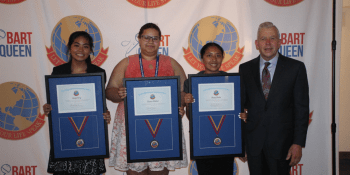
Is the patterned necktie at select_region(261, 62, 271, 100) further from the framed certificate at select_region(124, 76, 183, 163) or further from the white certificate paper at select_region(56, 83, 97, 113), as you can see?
the white certificate paper at select_region(56, 83, 97, 113)

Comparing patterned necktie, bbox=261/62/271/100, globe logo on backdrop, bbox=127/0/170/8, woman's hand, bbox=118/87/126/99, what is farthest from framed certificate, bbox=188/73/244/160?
globe logo on backdrop, bbox=127/0/170/8

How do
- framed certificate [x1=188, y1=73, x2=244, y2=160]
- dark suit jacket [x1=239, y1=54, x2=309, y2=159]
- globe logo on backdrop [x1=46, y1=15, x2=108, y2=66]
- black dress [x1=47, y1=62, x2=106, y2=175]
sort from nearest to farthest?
dark suit jacket [x1=239, y1=54, x2=309, y2=159] → framed certificate [x1=188, y1=73, x2=244, y2=160] → black dress [x1=47, y1=62, x2=106, y2=175] → globe logo on backdrop [x1=46, y1=15, x2=108, y2=66]

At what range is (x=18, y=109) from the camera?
102 inches

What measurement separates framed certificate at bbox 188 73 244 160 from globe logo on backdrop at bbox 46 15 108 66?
1469 millimetres

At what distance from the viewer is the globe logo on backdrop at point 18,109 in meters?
2.58

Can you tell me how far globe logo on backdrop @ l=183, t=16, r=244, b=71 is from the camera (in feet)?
8.63

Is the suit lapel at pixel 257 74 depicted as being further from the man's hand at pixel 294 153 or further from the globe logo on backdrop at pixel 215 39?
the globe logo on backdrop at pixel 215 39

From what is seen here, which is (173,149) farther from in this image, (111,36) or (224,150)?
(111,36)

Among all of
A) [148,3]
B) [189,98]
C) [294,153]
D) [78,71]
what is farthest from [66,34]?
[294,153]

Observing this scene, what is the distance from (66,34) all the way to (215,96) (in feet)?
6.67

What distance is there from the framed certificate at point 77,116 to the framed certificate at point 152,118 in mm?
265

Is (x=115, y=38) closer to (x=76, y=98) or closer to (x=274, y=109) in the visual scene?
(x=76, y=98)

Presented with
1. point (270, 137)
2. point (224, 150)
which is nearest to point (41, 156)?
point (224, 150)

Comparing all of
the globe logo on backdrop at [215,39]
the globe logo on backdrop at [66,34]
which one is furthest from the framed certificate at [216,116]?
the globe logo on backdrop at [66,34]
